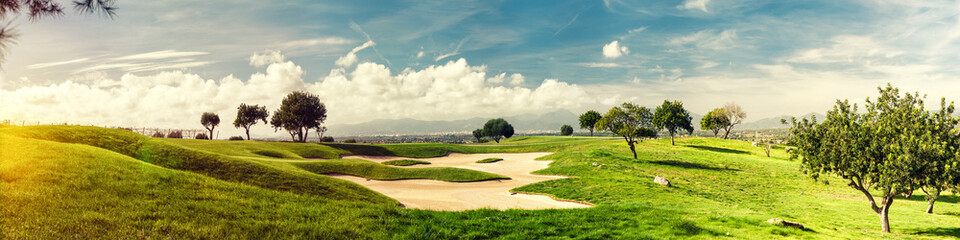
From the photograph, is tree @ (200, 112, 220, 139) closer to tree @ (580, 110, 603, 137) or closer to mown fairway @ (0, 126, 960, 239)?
mown fairway @ (0, 126, 960, 239)

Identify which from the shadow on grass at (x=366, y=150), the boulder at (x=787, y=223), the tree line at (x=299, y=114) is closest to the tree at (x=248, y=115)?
the tree line at (x=299, y=114)

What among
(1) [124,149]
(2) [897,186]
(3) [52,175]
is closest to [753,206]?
(2) [897,186]

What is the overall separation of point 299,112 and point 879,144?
90.2 m

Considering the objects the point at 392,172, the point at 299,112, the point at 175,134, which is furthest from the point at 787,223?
the point at 175,134

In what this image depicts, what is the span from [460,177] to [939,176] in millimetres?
33244

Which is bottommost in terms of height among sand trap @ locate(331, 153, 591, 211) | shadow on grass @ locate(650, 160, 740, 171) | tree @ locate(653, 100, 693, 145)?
sand trap @ locate(331, 153, 591, 211)

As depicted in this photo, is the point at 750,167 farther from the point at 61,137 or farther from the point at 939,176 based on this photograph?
the point at 61,137

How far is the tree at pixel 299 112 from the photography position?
82.7m

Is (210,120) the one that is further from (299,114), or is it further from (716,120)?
(716,120)

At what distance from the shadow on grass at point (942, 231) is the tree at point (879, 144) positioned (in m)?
1.88

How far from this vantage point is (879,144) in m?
18.3

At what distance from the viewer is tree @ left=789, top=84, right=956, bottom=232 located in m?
17.4

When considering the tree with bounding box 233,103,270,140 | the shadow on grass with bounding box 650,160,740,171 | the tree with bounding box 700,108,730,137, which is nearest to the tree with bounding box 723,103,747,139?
the tree with bounding box 700,108,730,137

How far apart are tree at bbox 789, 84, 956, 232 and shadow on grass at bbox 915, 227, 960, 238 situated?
6.17ft
